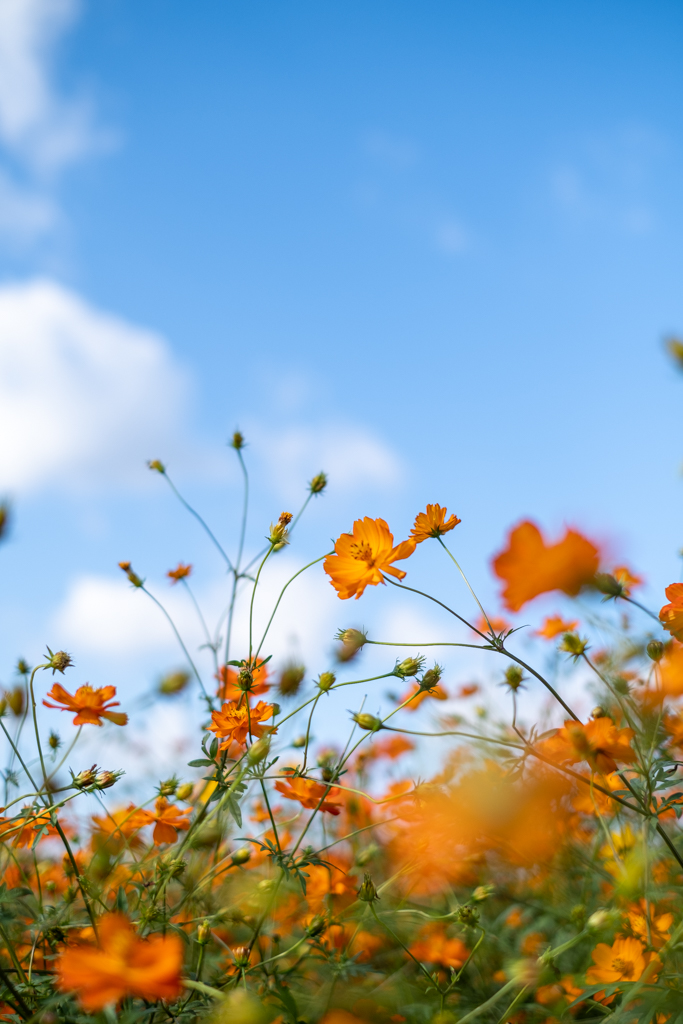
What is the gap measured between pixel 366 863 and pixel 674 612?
0.84m

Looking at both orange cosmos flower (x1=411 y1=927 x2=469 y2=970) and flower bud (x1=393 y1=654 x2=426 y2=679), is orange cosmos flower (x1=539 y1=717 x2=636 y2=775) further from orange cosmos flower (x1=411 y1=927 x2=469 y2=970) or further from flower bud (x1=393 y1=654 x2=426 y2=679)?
orange cosmos flower (x1=411 y1=927 x2=469 y2=970)

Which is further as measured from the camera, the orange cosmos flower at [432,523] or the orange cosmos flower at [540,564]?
the orange cosmos flower at [432,523]

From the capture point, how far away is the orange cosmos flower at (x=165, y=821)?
1.33 m

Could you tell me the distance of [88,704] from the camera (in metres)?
1.30

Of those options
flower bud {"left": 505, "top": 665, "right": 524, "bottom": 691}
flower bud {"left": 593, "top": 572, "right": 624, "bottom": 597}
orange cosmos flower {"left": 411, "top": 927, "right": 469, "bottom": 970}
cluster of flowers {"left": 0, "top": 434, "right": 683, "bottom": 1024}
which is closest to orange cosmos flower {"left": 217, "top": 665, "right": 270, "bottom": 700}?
cluster of flowers {"left": 0, "top": 434, "right": 683, "bottom": 1024}

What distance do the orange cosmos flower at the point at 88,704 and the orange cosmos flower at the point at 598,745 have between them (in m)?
0.80

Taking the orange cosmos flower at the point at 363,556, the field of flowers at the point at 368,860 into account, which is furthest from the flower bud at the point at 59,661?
the orange cosmos flower at the point at 363,556

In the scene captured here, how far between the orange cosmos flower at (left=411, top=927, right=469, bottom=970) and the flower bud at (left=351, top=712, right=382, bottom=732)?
2.25 feet

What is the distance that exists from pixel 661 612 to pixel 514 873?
4.43ft

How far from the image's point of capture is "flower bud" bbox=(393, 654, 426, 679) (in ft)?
3.92

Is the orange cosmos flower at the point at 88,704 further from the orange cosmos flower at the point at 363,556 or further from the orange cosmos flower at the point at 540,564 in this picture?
the orange cosmos flower at the point at 540,564

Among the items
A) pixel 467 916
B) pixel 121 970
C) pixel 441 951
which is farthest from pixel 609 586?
pixel 441 951

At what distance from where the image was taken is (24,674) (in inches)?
63.5

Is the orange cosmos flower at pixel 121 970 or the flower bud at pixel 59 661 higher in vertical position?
the flower bud at pixel 59 661
